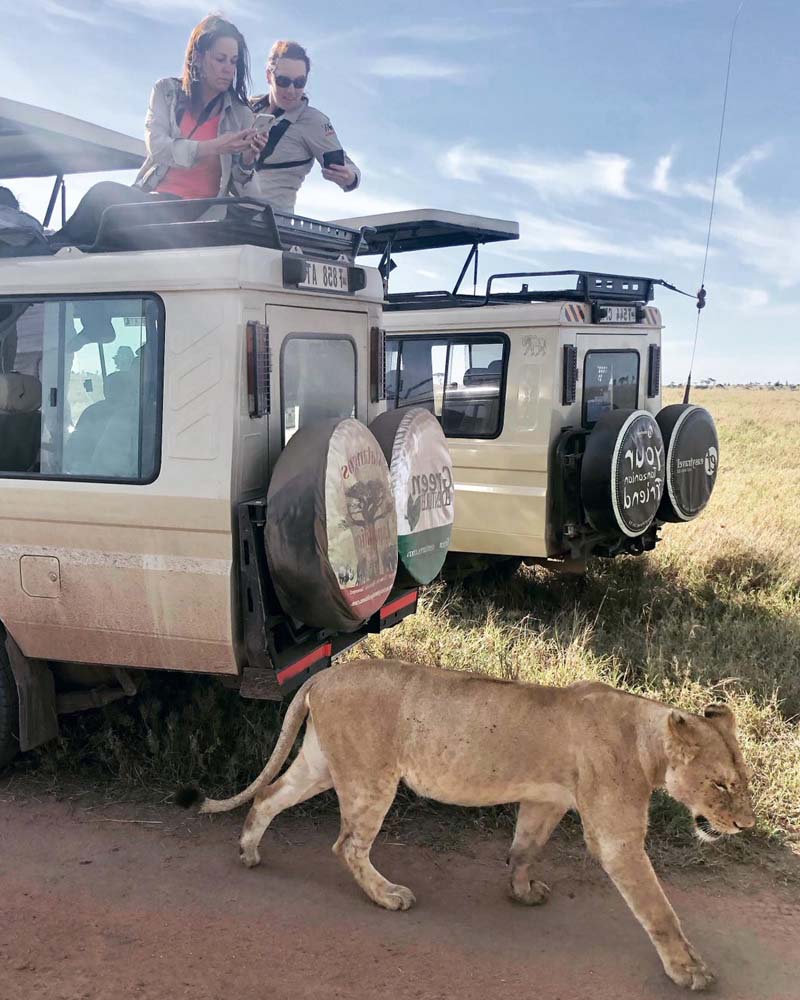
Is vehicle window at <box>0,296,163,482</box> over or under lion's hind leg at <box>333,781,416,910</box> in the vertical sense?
over

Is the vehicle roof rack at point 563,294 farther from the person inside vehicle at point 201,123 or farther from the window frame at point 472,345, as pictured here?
the person inside vehicle at point 201,123

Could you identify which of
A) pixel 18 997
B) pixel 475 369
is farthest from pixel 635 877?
pixel 475 369

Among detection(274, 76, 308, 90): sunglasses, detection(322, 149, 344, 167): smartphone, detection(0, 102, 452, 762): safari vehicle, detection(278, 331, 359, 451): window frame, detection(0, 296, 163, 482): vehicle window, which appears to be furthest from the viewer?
detection(322, 149, 344, 167): smartphone

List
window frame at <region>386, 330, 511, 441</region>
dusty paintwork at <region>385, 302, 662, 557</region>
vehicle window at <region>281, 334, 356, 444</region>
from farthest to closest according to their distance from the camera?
1. window frame at <region>386, 330, 511, 441</region>
2. dusty paintwork at <region>385, 302, 662, 557</region>
3. vehicle window at <region>281, 334, 356, 444</region>

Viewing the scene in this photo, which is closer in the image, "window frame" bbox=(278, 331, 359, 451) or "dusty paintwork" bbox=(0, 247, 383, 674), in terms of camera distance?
"dusty paintwork" bbox=(0, 247, 383, 674)

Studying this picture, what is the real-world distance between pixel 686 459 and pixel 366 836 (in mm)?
4244

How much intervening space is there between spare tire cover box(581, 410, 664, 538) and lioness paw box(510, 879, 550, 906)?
3140 millimetres

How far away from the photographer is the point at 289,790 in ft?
11.6

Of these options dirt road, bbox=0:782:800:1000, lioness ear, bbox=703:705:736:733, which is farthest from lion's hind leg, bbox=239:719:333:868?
lioness ear, bbox=703:705:736:733

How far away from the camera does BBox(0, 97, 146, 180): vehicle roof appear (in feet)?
17.8

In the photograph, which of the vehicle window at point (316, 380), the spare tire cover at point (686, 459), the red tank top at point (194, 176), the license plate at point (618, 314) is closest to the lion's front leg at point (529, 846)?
the vehicle window at point (316, 380)

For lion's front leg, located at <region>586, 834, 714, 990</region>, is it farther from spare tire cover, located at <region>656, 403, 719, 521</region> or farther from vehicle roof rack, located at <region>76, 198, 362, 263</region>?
spare tire cover, located at <region>656, 403, 719, 521</region>

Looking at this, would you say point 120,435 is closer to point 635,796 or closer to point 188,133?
point 188,133

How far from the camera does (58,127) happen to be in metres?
5.59
